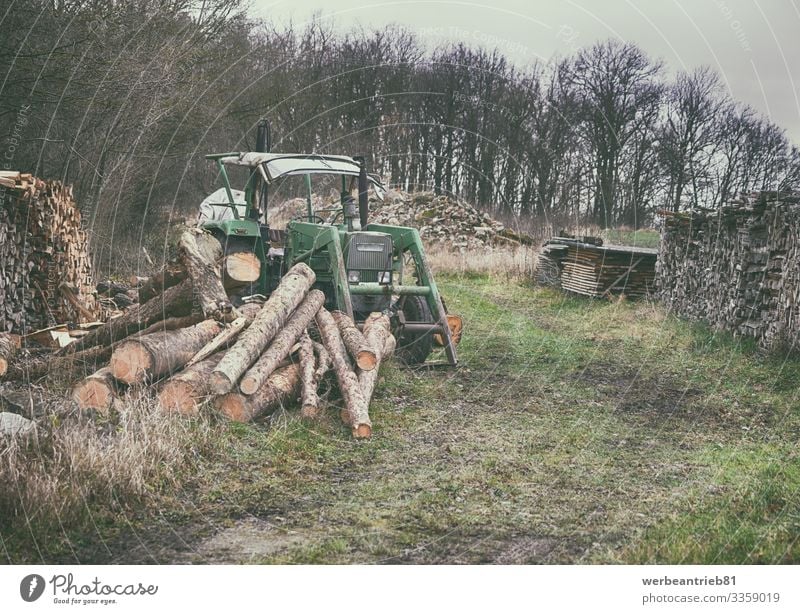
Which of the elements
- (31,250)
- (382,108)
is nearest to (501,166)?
(382,108)

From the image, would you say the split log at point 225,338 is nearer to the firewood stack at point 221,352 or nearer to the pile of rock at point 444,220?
the firewood stack at point 221,352

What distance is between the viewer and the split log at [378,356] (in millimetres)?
6336

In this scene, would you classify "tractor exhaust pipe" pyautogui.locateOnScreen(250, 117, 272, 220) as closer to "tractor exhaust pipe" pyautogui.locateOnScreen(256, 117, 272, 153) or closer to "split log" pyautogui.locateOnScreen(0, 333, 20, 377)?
"tractor exhaust pipe" pyautogui.locateOnScreen(256, 117, 272, 153)

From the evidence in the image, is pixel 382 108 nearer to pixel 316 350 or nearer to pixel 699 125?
pixel 699 125

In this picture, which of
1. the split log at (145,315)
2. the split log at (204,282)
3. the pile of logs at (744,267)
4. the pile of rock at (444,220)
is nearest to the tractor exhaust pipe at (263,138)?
the split log at (204,282)

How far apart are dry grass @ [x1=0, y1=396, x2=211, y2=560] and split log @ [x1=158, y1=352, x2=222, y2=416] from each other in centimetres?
41

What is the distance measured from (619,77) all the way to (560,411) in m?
8.67

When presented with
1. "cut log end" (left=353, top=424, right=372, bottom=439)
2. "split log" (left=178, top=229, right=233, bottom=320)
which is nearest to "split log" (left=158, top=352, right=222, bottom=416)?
"split log" (left=178, top=229, right=233, bottom=320)

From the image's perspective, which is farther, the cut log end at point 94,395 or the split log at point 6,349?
the split log at point 6,349

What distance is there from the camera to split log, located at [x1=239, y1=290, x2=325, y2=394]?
633 centimetres

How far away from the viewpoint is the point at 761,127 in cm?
1189

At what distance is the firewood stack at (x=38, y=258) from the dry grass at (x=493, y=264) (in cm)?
888

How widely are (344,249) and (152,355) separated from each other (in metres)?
2.90

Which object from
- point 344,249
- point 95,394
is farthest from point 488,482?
point 344,249
